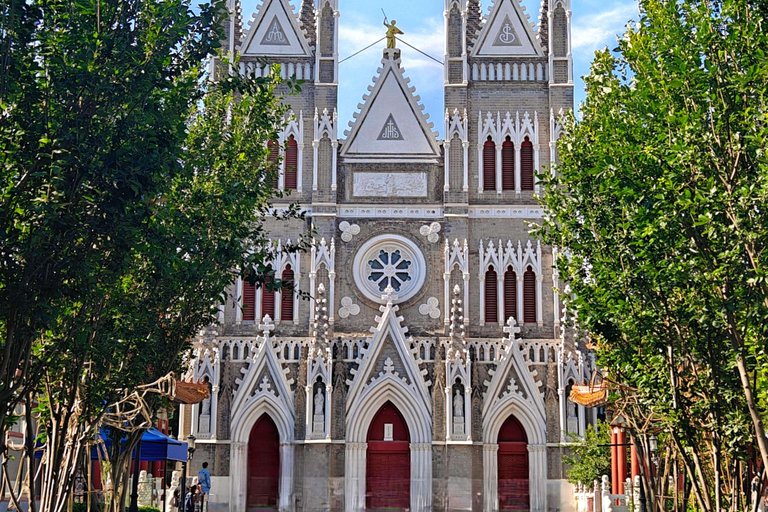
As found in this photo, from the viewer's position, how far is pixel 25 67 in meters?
14.1

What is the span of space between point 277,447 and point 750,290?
85.7 ft

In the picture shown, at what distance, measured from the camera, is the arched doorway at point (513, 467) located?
39.2 m

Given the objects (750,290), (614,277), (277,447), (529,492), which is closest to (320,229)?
(277,447)

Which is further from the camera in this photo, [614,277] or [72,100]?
[614,277]

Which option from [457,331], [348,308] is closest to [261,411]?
[348,308]

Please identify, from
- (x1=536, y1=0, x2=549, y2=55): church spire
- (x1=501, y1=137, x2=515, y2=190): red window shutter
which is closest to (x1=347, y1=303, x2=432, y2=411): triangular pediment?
(x1=501, y1=137, x2=515, y2=190): red window shutter

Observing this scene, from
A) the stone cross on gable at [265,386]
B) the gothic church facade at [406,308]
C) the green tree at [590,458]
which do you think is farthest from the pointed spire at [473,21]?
the green tree at [590,458]

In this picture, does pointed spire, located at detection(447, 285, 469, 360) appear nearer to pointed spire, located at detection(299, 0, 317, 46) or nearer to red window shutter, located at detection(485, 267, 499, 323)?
red window shutter, located at detection(485, 267, 499, 323)

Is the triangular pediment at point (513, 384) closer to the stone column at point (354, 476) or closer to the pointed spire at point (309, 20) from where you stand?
the stone column at point (354, 476)

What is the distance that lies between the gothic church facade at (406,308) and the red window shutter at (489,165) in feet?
0.17

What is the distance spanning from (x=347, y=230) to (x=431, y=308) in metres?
4.48

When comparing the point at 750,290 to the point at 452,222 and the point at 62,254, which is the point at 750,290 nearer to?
the point at 62,254

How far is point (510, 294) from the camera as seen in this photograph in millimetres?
41344

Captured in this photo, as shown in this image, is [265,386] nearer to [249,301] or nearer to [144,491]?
[249,301]
